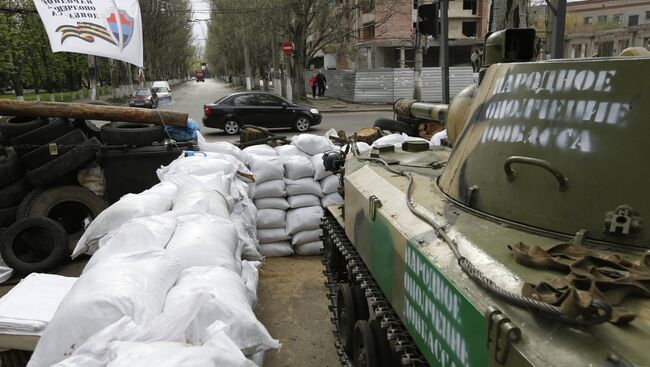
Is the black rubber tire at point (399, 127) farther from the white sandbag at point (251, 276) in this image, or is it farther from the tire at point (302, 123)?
the tire at point (302, 123)

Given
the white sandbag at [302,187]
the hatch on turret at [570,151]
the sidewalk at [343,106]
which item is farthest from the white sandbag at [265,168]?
the sidewalk at [343,106]

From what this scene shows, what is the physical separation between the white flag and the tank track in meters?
4.94

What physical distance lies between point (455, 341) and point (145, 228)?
235cm

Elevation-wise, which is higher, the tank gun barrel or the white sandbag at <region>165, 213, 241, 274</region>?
the tank gun barrel

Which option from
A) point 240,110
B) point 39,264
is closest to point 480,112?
point 39,264

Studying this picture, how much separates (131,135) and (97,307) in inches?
186

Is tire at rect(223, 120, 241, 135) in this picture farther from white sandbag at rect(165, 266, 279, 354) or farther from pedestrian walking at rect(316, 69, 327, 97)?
pedestrian walking at rect(316, 69, 327, 97)

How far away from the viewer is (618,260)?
2014 mm

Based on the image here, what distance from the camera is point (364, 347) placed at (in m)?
3.43

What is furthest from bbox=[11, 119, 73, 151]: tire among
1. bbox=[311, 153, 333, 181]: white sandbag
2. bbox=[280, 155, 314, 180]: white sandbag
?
bbox=[311, 153, 333, 181]: white sandbag

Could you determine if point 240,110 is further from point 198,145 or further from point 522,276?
point 522,276

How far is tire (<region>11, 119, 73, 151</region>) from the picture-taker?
6875 mm

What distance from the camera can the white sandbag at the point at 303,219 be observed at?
6.75 metres

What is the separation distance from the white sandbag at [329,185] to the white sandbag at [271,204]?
497 millimetres
